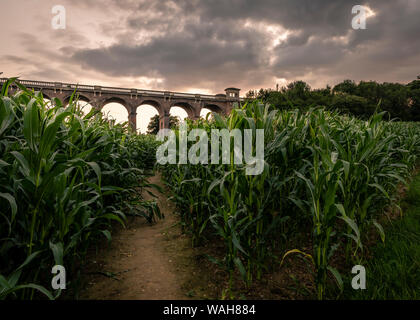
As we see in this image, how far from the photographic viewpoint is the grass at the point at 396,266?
153 centimetres

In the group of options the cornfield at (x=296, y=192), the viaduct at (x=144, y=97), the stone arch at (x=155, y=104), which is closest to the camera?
the cornfield at (x=296, y=192)

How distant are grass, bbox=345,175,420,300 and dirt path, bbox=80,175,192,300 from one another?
128 centimetres

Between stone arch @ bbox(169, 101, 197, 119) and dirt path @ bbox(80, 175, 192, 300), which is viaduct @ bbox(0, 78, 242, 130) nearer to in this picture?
stone arch @ bbox(169, 101, 197, 119)

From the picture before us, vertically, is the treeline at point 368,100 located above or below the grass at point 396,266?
above

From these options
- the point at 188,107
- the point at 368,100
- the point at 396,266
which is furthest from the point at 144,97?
the point at 396,266

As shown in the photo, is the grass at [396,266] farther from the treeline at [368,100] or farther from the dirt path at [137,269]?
the treeline at [368,100]

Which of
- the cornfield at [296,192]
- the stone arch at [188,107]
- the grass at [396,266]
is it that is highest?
the stone arch at [188,107]

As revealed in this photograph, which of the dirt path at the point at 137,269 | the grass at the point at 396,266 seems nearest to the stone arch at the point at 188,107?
the dirt path at the point at 137,269

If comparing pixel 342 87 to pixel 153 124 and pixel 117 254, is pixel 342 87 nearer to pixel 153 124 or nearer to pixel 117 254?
pixel 153 124

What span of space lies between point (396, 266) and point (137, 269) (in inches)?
79.1

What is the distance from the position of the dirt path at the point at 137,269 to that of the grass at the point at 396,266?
4.19 feet

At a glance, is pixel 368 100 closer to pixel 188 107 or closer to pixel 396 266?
pixel 188 107

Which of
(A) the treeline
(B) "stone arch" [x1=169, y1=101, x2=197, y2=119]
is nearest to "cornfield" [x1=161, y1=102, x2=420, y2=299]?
(A) the treeline

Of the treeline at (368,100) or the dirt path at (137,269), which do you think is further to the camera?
the treeline at (368,100)
